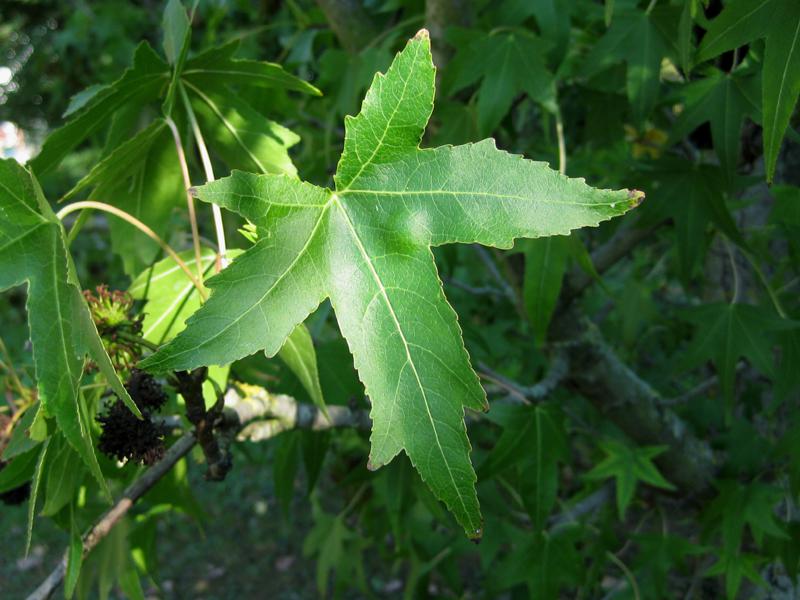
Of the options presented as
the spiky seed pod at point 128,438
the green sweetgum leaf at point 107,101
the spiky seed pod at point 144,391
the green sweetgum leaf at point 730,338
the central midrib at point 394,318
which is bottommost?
the green sweetgum leaf at point 730,338

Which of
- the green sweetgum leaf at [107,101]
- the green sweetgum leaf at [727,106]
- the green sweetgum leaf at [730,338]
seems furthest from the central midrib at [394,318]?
the green sweetgum leaf at [730,338]

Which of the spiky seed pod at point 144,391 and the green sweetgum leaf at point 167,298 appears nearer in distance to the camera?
the spiky seed pod at point 144,391

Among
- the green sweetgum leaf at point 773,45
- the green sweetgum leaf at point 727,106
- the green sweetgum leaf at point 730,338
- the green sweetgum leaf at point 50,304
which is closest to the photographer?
the green sweetgum leaf at point 50,304

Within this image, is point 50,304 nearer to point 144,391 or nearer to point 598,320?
point 144,391

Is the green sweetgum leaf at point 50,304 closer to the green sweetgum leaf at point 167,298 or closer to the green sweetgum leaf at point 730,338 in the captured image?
the green sweetgum leaf at point 167,298

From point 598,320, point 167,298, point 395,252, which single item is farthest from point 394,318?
point 598,320

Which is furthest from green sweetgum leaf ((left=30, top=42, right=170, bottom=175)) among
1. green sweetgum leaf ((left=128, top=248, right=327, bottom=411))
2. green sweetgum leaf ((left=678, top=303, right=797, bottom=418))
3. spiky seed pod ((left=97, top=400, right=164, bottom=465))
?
green sweetgum leaf ((left=678, top=303, right=797, bottom=418))
